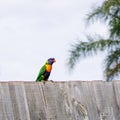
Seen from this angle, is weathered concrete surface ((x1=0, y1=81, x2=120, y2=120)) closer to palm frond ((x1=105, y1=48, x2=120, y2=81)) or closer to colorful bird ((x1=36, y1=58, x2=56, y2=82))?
colorful bird ((x1=36, y1=58, x2=56, y2=82))

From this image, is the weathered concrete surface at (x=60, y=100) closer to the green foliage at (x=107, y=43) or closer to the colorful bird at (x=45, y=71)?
the colorful bird at (x=45, y=71)

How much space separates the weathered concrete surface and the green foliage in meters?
5.09

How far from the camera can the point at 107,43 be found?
951 centimetres

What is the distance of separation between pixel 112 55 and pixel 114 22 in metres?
0.67

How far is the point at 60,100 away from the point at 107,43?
19.7ft

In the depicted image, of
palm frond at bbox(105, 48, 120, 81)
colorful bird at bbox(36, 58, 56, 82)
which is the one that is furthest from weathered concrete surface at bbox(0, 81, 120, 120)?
palm frond at bbox(105, 48, 120, 81)

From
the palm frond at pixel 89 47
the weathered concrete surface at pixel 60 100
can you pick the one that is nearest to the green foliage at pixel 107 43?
the palm frond at pixel 89 47

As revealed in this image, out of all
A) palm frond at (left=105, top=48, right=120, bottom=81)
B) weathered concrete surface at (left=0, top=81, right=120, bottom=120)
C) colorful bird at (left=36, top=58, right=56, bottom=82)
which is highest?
palm frond at (left=105, top=48, right=120, bottom=81)

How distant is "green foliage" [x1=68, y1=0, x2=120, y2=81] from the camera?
924 centimetres

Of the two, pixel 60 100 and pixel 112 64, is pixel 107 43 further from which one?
pixel 60 100

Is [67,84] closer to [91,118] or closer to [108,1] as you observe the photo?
[91,118]

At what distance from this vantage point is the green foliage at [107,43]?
9.24 m

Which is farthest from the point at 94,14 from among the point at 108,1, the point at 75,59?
A: the point at 75,59

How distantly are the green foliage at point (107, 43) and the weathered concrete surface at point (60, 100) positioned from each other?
5092mm
